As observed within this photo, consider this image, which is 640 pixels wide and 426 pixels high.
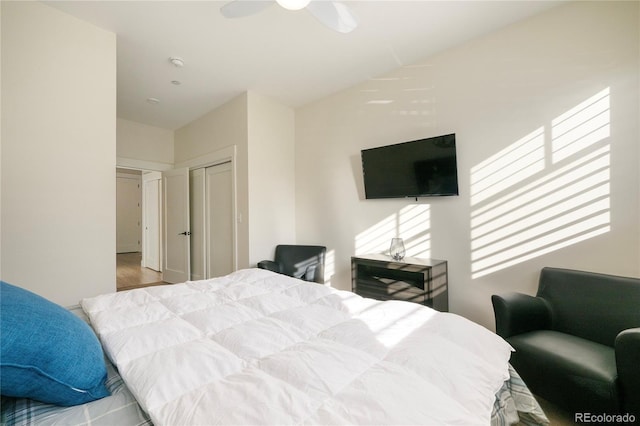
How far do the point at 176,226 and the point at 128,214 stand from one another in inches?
199

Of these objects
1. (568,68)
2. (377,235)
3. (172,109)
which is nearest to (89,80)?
(172,109)

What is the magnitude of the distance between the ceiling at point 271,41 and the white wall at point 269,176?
345 millimetres

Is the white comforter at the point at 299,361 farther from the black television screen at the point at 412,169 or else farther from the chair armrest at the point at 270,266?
the chair armrest at the point at 270,266

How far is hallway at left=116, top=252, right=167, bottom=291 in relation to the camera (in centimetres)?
464

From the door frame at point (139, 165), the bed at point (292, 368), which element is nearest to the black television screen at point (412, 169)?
the bed at point (292, 368)

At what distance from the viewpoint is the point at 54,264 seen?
207 cm

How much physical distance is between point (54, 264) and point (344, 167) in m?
2.91

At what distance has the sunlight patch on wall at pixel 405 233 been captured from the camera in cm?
282

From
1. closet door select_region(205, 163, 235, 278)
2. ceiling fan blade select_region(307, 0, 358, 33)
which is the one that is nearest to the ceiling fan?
ceiling fan blade select_region(307, 0, 358, 33)

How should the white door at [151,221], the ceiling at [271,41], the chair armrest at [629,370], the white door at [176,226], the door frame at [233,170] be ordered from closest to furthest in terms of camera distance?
the chair armrest at [629,370], the ceiling at [271,41], the door frame at [233,170], the white door at [176,226], the white door at [151,221]

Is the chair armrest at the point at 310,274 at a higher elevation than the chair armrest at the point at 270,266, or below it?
below

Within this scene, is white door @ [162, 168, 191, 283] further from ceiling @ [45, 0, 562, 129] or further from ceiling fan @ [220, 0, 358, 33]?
ceiling fan @ [220, 0, 358, 33]

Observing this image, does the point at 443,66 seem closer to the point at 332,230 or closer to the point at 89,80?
the point at 332,230

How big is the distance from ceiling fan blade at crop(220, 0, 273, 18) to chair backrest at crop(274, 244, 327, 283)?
2.46 metres
